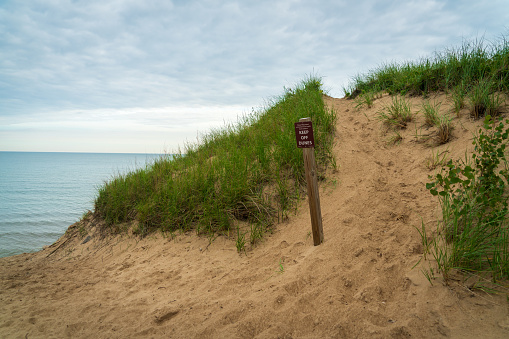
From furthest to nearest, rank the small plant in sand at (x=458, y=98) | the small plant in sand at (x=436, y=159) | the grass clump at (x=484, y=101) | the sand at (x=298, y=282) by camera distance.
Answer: the small plant in sand at (x=458, y=98)
the grass clump at (x=484, y=101)
the small plant in sand at (x=436, y=159)
the sand at (x=298, y=282)

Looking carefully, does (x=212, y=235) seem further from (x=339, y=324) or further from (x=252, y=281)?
(x=339, y=324)

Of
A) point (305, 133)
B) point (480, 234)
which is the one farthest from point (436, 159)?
point (305, 133)

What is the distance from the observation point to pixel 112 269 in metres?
5.13

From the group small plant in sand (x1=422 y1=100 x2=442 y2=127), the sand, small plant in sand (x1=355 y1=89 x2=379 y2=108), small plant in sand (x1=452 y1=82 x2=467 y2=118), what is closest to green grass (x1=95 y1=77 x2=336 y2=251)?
the sand

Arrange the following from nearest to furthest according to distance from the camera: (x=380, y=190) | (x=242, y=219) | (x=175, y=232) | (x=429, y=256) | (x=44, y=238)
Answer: (x=429, y=256) < (x=380, y=190) < (x=242, y=219) < (x=175, y=232) < (x=44, y=238)

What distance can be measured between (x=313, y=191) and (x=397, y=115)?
3.89 m

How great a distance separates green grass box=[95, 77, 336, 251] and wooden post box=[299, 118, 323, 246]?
1.07m

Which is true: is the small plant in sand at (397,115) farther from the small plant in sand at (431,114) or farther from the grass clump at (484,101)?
the grass clump at (484,101)

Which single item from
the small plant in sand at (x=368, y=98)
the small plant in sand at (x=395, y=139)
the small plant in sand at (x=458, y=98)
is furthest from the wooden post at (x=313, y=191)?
the small plant in sand at (x=368, y=98)

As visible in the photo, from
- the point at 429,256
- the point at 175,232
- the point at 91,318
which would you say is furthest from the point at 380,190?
the point at 91,318

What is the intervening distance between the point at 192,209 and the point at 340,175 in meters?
2.89

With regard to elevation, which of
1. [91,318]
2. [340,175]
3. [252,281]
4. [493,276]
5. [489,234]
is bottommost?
[91,318]

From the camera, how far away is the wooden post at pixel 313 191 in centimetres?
363

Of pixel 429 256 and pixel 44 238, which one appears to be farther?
pixel 44 238
